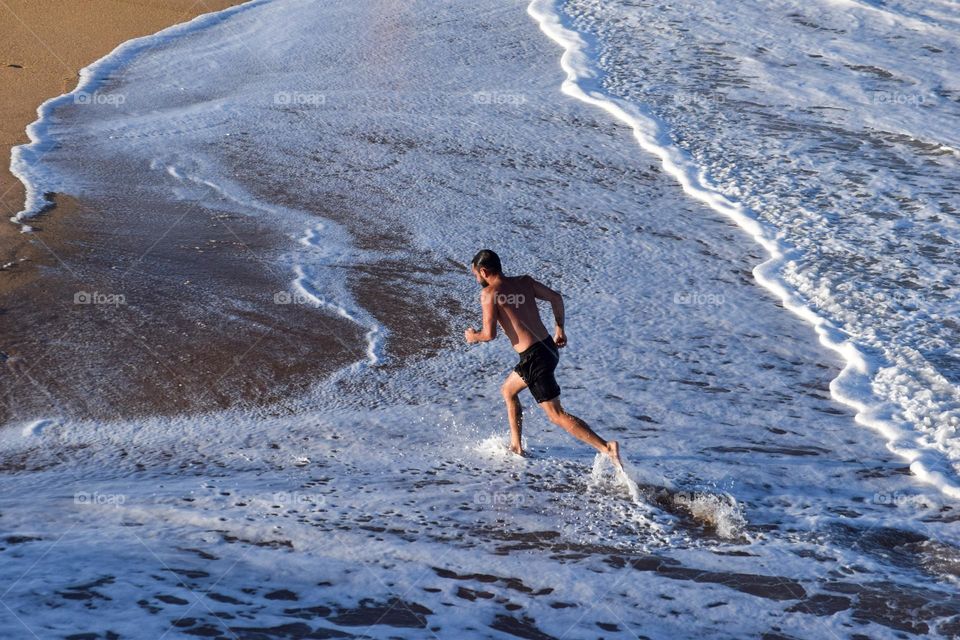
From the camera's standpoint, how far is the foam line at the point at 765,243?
22.5 ft

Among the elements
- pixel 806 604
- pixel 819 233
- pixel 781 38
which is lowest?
pixel 806 604

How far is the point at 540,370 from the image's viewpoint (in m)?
6.23

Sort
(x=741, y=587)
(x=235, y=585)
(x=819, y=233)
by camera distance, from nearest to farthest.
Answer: (x=235, y=585)
(x=741, y=587)
(x=819, y=233)

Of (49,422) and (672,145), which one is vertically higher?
(672,145)

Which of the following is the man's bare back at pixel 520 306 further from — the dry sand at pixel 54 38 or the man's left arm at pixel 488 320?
the dry sand at pixel 54 38

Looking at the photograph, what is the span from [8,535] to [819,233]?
26.6 feet

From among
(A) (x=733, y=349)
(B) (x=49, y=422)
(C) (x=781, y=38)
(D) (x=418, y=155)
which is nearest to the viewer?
(B) (x=49, y=422)

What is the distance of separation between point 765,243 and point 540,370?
4769mm

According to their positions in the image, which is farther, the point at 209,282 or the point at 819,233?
the point at 819,233

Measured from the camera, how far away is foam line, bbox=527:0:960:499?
687 centimetres

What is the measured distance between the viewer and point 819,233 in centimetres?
1053

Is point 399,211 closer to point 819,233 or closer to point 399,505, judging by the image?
point 819,233

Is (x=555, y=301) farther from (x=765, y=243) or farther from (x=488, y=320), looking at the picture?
(x=765, y=243)

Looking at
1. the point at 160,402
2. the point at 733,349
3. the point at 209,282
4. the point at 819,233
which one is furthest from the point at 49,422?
the point at 819,233
